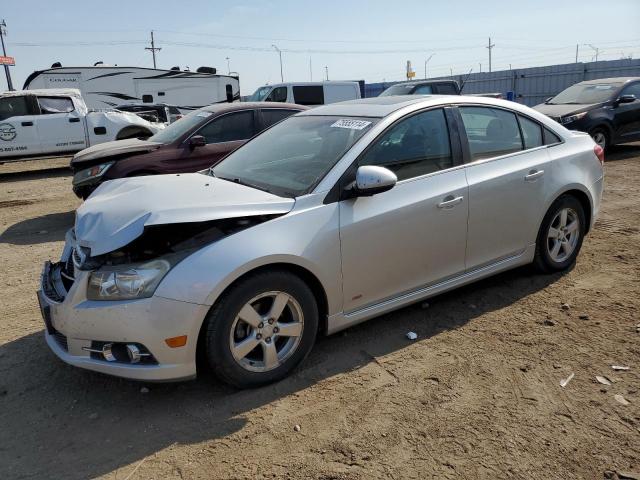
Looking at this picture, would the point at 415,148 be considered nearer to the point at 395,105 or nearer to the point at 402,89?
the point at 395,105

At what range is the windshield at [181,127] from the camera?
7.48m

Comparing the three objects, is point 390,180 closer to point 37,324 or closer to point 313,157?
point 313,157

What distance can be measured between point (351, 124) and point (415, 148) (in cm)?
49

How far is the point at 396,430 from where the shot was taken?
280 centimetres

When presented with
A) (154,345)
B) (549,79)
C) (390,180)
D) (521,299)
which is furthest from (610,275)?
(549,79)

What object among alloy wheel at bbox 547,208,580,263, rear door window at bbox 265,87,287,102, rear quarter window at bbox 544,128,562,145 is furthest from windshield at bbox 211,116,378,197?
rear door window at bbox 265,87,287,102

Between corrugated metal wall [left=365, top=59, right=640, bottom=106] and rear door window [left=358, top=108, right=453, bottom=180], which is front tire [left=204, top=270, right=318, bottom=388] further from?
corrugated metal wall [left=365, top=59, right=640, bottom=106]

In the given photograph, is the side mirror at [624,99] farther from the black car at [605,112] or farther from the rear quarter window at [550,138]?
the rear quarter window at [550,138]

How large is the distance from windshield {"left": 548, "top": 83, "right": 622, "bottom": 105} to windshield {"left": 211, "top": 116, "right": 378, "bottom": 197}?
31.9 feet

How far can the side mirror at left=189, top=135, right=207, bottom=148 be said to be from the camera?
7137 millimetres

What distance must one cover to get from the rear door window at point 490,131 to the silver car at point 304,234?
15 millimetres

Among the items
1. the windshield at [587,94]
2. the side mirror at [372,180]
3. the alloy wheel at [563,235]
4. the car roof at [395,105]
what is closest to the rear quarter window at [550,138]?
the car roof at [395,105]

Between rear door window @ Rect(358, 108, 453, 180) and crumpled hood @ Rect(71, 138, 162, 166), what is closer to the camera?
rear door window @ Rect(358, 108, 453, 180)

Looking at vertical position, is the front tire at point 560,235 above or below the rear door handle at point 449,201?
below
